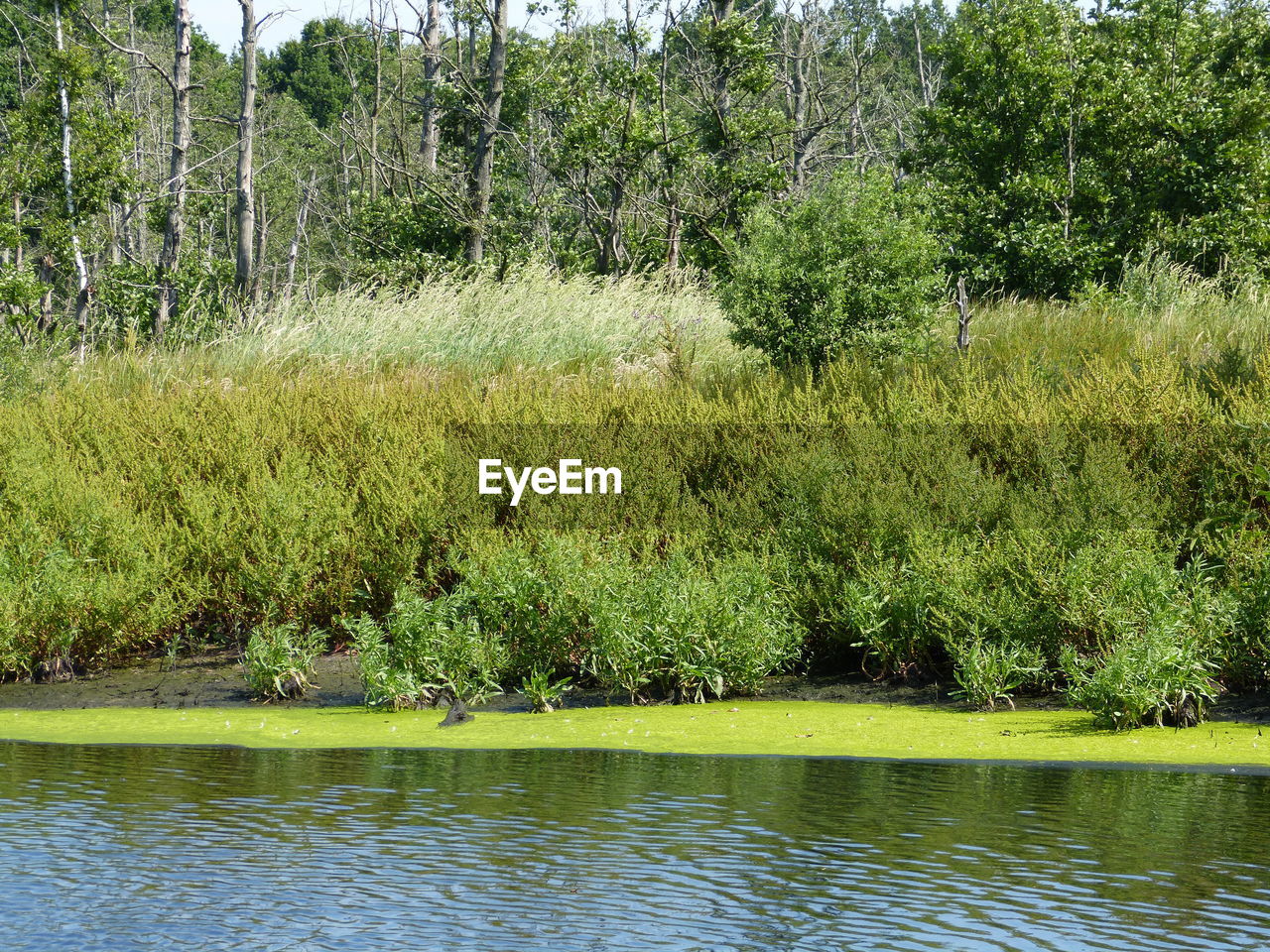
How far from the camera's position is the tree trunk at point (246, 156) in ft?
74.4

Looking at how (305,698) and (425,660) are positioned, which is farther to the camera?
(305,698)

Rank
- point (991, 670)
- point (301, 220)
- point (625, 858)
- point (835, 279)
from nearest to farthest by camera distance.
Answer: point (625, 858) < point (991, 670) < point (835, 279) < point (301, 220)

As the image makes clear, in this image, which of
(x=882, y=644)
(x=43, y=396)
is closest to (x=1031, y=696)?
(x=882, y=644)

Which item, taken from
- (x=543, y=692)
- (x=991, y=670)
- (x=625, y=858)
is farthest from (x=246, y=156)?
(x=625, y=858)

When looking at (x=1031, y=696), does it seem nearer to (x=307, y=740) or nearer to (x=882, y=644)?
(x=882, y=644)

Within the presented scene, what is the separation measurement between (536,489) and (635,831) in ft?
19.4

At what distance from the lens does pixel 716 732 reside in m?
7.92

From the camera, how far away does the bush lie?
13539 mm

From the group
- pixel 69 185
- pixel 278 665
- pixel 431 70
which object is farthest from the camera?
pixel 431 70

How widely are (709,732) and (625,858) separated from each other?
295 centimetres

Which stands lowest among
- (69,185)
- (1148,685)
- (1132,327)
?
(1148,685)

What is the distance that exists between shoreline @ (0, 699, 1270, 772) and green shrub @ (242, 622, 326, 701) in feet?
0.87

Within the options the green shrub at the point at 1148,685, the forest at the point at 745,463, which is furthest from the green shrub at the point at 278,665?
the green shrub at the point at 1148,685

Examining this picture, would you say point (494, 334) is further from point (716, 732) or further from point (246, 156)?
point (246, 156)
